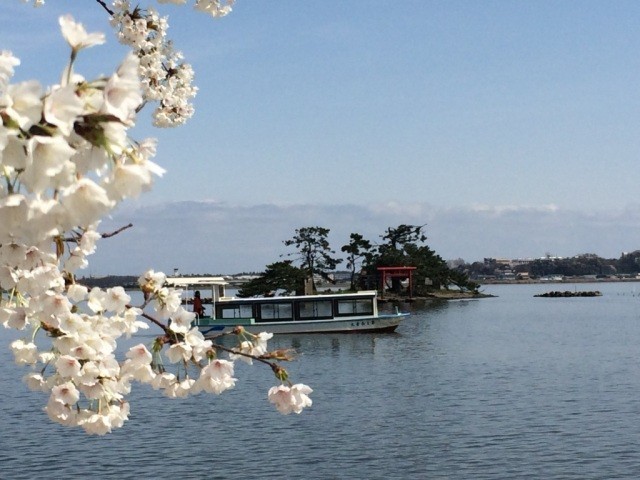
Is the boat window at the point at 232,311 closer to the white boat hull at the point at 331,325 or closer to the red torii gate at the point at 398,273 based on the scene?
the white boat hull at the point at 331,325

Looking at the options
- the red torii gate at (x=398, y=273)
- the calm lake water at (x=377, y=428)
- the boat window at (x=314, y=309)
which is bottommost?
the calm lake water at (x=377, y=428)

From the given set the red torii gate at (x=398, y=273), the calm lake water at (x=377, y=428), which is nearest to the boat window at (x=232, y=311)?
the calm lake water at (x=377, y=428)

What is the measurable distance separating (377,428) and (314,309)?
77.7 ft

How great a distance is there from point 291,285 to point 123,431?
157 feet

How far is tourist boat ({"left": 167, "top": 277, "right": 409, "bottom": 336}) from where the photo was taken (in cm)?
3978

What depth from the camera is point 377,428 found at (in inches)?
744

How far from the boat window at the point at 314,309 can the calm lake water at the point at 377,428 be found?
1005 centimetres

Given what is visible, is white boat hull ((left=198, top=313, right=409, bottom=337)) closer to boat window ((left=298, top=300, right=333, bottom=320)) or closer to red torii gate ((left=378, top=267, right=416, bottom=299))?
boat window ((left=298, top=300, right=333, bottom=320))

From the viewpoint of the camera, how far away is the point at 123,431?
1898 cm

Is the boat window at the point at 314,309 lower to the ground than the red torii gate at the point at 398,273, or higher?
lower

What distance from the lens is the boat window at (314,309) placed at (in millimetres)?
42188

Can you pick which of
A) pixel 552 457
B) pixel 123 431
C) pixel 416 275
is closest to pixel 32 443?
pixel 123 431

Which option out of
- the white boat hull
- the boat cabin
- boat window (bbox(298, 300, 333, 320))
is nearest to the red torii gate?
the boat cabin

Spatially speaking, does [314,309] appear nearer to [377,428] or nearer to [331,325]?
[331,325]
